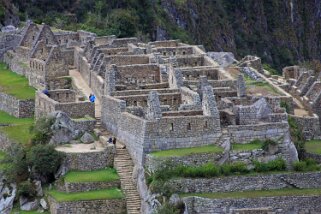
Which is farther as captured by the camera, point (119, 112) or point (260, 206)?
point (119, 112)

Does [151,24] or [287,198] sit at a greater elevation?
[151,24]

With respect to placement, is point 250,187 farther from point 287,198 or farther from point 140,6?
point 140,6

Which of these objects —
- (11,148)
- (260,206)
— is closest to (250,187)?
(260,206)

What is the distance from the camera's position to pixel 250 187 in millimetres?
51469

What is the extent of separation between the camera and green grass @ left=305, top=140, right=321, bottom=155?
5629 cm

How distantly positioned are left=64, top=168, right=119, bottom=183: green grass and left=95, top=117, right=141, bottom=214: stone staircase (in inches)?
12.3

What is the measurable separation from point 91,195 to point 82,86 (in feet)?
48.3

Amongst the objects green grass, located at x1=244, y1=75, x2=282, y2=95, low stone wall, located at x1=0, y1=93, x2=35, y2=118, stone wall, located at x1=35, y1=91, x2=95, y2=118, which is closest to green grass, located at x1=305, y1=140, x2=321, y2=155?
green grass, located at x1=244, y1=75, x2=282, y2=95

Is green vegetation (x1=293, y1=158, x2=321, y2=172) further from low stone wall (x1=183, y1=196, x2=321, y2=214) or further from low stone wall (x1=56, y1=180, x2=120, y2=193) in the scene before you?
low stone wall (x1=56, y1=180, x2=120, y2=193)

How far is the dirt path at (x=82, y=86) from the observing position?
6081cm

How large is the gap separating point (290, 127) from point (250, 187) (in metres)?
5.91

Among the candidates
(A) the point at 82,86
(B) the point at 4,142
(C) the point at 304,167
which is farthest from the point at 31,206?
(A) the point at 82,86

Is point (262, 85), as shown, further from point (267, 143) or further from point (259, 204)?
point (259, 204)

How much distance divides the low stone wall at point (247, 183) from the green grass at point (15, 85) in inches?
630
